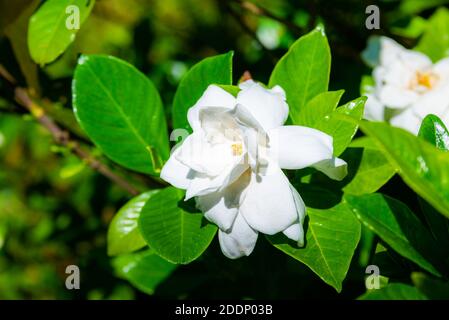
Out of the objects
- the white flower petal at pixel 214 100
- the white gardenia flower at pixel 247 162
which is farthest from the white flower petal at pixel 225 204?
the white flower petal at pixel 214 100

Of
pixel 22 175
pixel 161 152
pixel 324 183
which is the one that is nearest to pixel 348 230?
pixel 324 183

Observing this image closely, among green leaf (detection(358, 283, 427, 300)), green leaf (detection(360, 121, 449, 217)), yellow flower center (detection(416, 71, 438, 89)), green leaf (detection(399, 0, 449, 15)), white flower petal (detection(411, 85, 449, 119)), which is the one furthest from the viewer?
green leaf (detection(399, 0, 449, 15))

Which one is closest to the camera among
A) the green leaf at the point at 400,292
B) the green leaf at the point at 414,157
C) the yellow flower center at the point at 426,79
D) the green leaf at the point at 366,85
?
the green leaf at the point at 414,157

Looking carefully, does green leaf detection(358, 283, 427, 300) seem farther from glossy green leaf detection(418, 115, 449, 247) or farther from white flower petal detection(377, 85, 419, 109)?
white flower petal detection(377, 85, 419, 109)

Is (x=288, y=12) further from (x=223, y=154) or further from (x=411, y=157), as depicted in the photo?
(x=411, y=157)

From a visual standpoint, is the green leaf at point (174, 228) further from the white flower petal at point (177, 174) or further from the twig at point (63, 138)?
the twig at point (63, 138)

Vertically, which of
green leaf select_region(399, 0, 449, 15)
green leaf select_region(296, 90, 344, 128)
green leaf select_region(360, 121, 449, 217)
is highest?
green leaf select_region(399, 0, 449, 15)

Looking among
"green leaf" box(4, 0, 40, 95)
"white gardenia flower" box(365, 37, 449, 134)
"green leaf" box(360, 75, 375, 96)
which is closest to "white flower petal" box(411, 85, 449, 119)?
"white gardenia flower" box(365, 37, 449, 134)

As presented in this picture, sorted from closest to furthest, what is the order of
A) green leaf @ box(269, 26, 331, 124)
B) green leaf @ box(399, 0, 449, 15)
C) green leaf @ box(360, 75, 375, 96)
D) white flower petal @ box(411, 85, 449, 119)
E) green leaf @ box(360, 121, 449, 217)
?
green leaf @ box(360, 121, 449, 217) < green leaf @ box(269, 26, 331, 124) < white flower petal @ box(411, 85, 449, 119) < green leaf @ box(360, 75, 375, 96) < green leaf @ box(399, 0, 449, 15)
